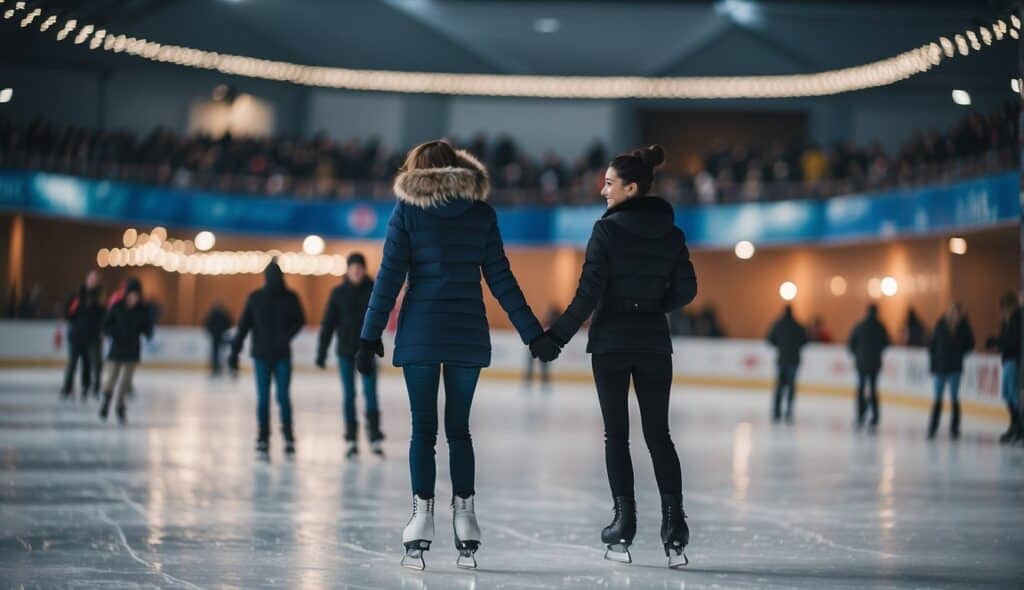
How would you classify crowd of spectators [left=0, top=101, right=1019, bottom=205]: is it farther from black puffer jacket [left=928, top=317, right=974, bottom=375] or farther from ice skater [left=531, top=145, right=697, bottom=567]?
ice skater [left=531, top=145, right=697, bottom=567]

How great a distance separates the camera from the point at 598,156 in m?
46.9

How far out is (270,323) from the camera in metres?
14.4

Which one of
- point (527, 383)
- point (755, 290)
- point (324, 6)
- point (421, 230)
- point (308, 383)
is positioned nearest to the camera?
point (421, 230)

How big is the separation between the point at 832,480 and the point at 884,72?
3447 cm

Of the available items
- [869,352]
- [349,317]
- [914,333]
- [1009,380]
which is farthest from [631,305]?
[914,333]

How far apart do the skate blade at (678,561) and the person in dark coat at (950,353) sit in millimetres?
12768

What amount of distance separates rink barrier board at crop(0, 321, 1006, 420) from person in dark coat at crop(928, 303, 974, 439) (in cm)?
585

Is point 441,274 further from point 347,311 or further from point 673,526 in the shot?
point 347,311

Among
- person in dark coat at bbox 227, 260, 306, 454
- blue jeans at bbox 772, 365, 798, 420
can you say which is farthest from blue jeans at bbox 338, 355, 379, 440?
blue jeans at bbox 772, 365, 798, 420

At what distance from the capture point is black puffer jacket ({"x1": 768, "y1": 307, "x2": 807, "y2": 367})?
23938 millimetres

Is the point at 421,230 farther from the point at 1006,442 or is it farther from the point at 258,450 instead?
the point at 1006,442

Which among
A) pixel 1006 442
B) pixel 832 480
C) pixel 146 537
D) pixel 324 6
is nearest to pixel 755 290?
pixel 324 6

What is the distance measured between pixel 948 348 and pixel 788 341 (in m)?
4.07

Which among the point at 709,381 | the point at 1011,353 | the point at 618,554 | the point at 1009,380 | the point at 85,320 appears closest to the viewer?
the point at 618,554
